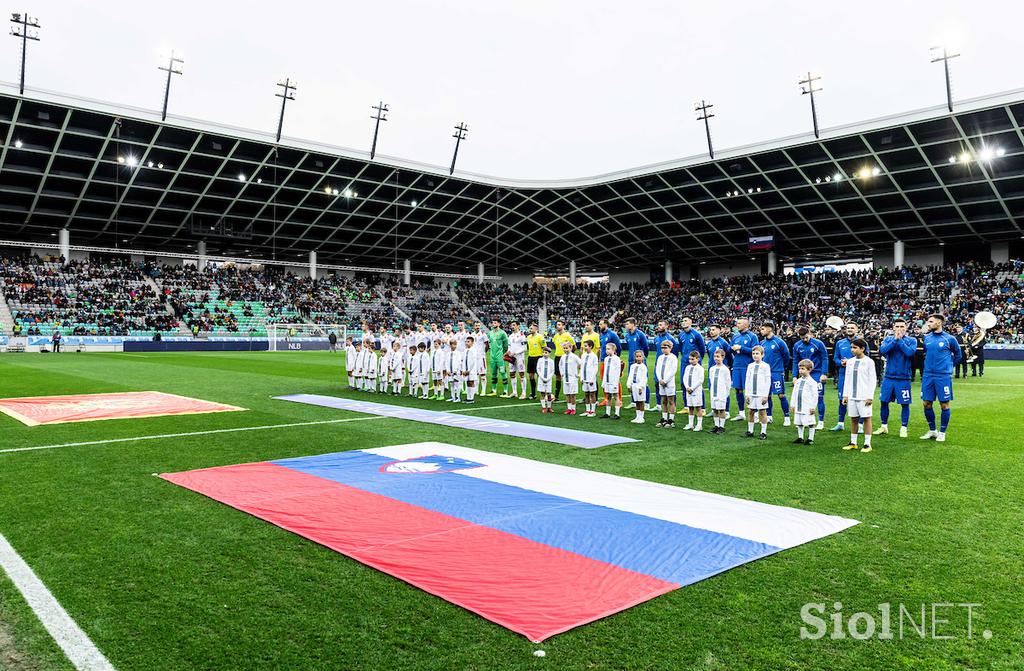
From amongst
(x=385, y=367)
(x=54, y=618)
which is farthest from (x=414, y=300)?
(x=54, y=618)

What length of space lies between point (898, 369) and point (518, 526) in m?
7.91

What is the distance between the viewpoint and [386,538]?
5.25m

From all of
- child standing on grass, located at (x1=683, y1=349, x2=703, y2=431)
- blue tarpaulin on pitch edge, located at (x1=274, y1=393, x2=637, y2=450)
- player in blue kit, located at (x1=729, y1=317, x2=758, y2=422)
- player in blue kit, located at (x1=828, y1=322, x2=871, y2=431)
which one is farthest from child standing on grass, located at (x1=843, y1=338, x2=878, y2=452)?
blue tarpaulin on pitch edge, located at (x1=274, y1=393, x2=637, y2=450)

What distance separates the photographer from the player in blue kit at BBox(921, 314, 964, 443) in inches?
397

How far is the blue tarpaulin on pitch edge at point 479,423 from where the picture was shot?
33.1 ft

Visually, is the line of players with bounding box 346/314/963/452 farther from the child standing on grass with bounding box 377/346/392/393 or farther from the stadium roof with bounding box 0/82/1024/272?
the stadium roof with bounding box 0/82/1024/272

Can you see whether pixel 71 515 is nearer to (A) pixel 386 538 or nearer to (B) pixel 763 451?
(A) pixel 386 538

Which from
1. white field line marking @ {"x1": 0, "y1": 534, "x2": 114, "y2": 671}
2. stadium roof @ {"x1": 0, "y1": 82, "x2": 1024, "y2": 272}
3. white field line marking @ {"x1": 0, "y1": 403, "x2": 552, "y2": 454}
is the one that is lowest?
white field line marking @ {"x1": 0, "y1": 534, "x2": 114, "y2": 671}

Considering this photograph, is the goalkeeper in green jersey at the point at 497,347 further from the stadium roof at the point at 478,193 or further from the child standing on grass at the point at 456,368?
the stadium roof at the point at 478,193

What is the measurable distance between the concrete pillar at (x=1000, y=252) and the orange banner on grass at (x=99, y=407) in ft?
175

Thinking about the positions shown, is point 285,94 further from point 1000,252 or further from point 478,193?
point 1000,252

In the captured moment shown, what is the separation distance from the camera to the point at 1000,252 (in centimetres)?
4741

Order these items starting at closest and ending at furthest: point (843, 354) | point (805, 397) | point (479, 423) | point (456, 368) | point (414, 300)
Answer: point (805, 397), point (479, 423), point (843, 354), point (456, 368), point (414, 300)

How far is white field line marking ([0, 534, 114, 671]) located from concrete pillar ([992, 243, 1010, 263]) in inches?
2257
